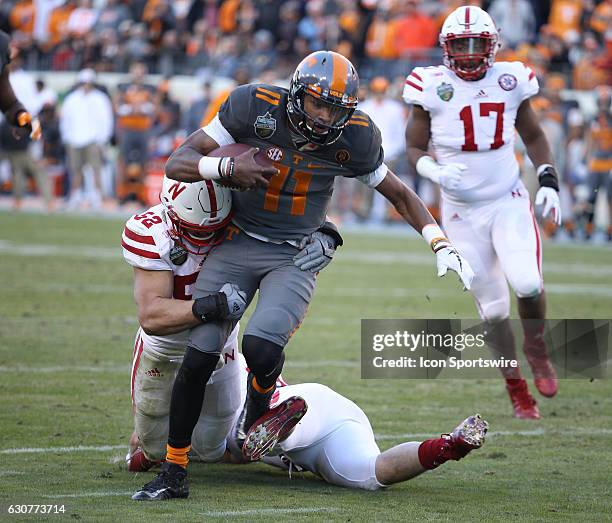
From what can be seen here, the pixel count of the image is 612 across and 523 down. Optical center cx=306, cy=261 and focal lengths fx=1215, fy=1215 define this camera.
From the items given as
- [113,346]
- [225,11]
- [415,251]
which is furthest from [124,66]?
A: [113,346]

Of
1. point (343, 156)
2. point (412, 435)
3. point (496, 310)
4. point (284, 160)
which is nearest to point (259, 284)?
point (284, 160)

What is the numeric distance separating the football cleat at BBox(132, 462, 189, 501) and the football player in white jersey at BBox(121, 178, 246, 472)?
0.37 meters

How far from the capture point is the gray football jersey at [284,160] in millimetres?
4457

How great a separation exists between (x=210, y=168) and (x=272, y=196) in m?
0.40

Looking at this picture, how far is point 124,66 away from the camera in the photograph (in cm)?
2067

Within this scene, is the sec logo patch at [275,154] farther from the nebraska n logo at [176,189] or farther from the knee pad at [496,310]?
the knee pad at [496,310]

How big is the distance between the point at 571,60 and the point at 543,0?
1487mm

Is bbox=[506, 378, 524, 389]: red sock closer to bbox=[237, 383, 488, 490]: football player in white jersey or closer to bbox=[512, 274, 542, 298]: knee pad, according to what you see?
bbox=[512, 274, 542, 298]: knee pad

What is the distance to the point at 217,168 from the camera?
13.7 feet

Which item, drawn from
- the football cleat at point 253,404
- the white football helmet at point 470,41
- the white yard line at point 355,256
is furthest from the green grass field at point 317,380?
the white football helmet at point 470,41

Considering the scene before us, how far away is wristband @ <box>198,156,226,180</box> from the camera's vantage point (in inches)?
165

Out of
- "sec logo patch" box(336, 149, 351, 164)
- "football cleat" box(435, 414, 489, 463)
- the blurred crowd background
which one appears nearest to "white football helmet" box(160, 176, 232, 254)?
"sec logo patch" box(336, 149, 351, 164)

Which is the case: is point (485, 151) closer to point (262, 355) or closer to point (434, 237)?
point (434, 237)

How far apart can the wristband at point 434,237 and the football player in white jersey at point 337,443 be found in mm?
697
